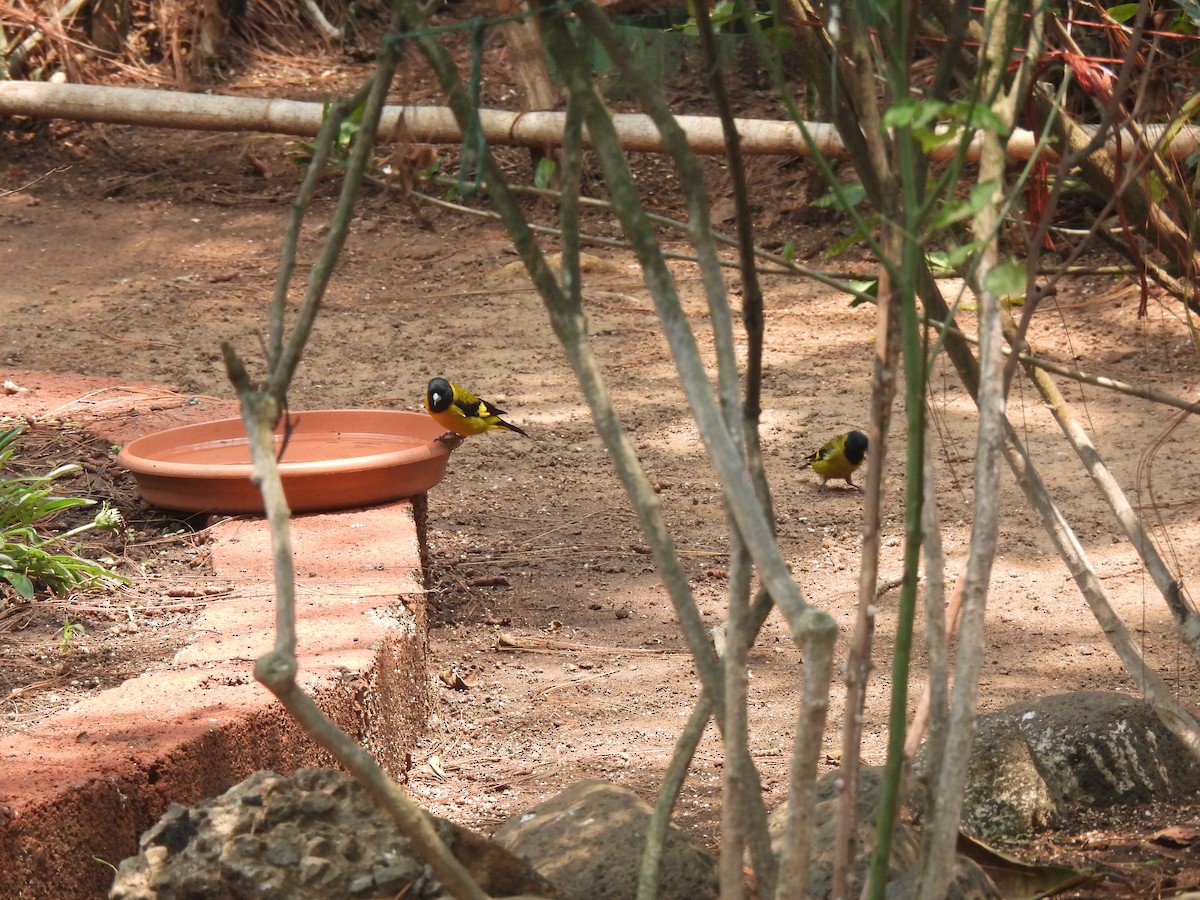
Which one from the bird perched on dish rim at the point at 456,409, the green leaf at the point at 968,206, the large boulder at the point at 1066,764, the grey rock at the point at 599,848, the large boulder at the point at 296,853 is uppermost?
the green leaf at the point at 968,206

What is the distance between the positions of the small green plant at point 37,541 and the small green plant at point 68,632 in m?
0.13

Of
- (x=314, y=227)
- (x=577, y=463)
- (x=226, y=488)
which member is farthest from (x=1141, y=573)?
(x=314, y=227)

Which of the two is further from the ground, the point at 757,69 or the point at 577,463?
the point at 757,69

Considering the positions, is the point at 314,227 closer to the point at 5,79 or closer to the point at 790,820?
the point at 5,79

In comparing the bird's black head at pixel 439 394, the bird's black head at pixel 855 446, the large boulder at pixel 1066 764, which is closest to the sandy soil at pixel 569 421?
the large boulder at pixel 1066 764

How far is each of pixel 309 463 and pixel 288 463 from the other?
0.28 m

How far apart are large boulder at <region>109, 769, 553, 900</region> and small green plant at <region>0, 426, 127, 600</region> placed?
5.75 feet

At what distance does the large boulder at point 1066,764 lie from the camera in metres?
2.97

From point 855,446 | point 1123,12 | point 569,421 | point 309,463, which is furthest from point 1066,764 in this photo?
point 569,421

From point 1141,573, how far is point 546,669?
2.09 metres

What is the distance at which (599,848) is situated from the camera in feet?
7.77

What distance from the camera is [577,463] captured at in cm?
639

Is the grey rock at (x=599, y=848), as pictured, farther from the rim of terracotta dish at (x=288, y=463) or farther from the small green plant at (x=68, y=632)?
the rim of terracotta dish at (x=288, y=463)

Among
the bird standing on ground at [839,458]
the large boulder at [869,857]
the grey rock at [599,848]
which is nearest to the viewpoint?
the large boulder at [869,857]
